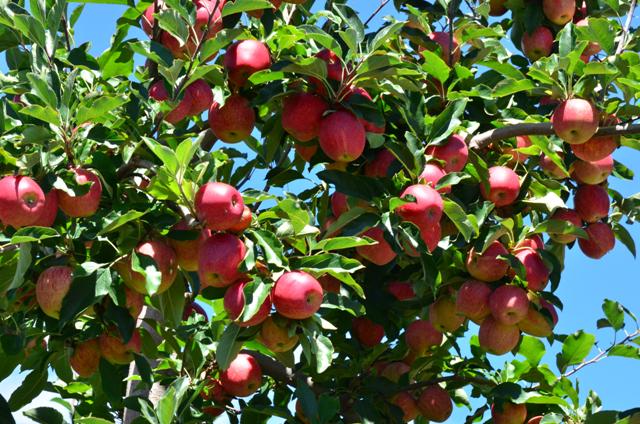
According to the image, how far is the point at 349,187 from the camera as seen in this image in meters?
2.53

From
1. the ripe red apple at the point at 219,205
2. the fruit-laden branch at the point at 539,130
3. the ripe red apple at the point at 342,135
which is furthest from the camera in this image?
the fruit-laden branch at the point at 539,130

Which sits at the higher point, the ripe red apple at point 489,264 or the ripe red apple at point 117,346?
the ripe red apple at point 489,264

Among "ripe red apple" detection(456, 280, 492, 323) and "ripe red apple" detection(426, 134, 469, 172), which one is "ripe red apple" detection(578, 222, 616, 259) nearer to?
"ripe red apple" detection(456, 280, 492, 323)

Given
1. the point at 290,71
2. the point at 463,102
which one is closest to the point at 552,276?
the point at 463,102

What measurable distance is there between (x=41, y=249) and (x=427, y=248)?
105 cm

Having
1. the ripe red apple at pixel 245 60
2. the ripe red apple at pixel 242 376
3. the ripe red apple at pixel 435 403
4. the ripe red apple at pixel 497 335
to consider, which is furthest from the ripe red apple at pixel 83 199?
the ripe red apple at pixel 435 403

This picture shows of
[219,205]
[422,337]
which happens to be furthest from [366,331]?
[219,205]

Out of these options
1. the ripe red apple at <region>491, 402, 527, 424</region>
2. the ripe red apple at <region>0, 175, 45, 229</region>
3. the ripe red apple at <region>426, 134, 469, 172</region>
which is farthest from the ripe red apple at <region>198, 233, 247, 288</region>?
the ripe red apple at <region>491, 402, 527, 424</region>

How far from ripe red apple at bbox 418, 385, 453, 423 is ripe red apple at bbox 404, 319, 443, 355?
0.47ft

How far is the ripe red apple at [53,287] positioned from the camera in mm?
2367

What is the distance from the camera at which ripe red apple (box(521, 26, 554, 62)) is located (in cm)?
351

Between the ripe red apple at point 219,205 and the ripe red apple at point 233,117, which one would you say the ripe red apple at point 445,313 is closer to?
the ripe red apple at point 233,117

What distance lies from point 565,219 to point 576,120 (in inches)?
23.4

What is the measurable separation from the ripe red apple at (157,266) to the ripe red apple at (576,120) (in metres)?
1.13
